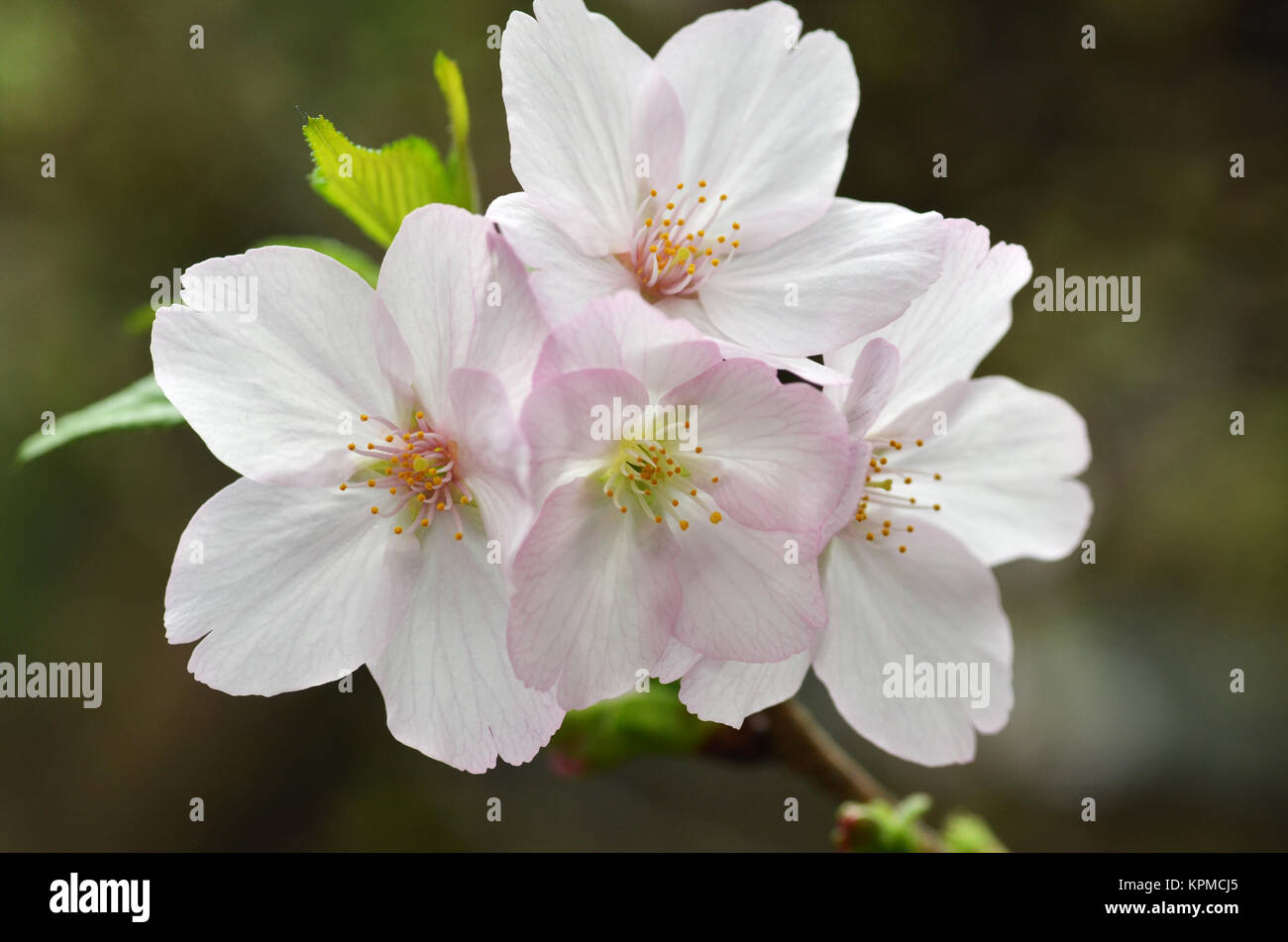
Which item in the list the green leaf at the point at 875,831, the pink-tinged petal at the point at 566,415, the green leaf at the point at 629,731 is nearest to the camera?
the pink-tinged petal at the point at 566,415

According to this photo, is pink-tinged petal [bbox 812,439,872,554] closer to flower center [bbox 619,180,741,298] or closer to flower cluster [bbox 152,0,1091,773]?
flower cluster [bbox 152,0,1091,773]

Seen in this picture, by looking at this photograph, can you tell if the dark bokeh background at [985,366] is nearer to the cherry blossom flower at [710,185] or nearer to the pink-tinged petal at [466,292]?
the cherry blossom flower at [710,185]

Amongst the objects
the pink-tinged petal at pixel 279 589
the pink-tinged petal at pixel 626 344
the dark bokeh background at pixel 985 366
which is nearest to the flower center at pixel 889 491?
the pink-tinged petal at pixel 626 344

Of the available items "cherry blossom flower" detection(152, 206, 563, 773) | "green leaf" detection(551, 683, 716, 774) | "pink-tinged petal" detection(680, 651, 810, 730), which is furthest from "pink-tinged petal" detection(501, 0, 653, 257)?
"green leaf" detection(551, 683, 716, 774)

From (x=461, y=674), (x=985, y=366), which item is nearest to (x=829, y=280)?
(x=461, y=674)

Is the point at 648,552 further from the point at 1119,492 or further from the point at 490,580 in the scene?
the point at 1119,492

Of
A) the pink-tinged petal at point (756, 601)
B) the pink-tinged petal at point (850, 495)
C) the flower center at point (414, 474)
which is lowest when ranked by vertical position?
the pink-tinged petal at point (756, 601)

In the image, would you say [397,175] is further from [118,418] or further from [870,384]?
[870,384]

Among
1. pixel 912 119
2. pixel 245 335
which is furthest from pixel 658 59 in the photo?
pixel 912 119
